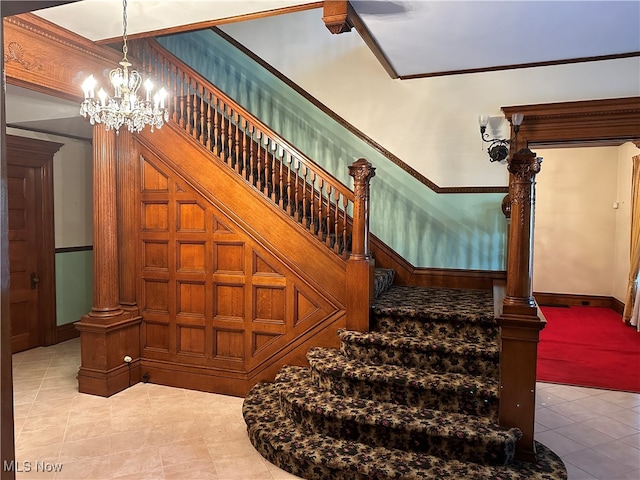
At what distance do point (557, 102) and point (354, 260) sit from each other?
108 inches

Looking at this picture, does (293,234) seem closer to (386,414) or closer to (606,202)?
(386,414)

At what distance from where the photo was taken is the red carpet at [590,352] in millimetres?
4266

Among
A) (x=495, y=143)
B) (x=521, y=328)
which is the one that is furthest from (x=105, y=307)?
(x=495, y=143)

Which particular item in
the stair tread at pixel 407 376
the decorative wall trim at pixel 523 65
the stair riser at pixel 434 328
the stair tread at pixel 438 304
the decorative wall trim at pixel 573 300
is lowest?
the decorative wall trim at pixel 573 300

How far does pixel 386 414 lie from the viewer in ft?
8.89

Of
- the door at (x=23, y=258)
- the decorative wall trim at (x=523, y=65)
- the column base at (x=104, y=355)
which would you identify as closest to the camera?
the column base at (x=104, y=355)

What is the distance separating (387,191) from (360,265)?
1670 mm

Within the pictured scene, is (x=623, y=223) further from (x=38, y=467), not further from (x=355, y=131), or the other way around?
(x=38, y=467)

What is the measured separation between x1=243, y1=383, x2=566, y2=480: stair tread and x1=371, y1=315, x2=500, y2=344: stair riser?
789 mm

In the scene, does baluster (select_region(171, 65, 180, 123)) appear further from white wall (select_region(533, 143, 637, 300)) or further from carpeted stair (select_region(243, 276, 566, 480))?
white wall (select_region(533, 143, 637, 300))

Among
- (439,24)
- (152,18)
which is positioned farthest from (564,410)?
(152,18)

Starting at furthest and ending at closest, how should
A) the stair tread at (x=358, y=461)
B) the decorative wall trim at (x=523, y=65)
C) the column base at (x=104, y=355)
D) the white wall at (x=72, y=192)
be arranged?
the white wall at (x=72, y=192)
the decorative wall trim at (x=523, y=65)
the column base at (x=104, y=355)
the stair tread at (x=358, y=461)

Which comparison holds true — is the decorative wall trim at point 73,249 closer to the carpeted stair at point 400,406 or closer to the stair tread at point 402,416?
the carpeted stair at point 400,406

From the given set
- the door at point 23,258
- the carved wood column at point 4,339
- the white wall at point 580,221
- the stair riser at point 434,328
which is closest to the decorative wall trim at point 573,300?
the white wall at point 580,221
